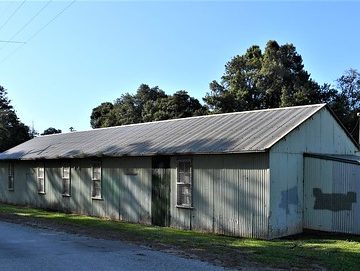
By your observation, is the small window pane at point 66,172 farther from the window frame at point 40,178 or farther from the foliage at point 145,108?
the foliage at point 145,108

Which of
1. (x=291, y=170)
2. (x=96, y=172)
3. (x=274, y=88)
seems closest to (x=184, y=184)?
(x=291, y=170)

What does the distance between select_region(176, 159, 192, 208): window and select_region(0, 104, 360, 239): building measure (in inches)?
1.5

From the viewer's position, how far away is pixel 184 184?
1905cm

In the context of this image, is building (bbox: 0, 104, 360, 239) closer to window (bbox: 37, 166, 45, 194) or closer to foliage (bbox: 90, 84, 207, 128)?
window (bbox: 37, 166, 45, 194)

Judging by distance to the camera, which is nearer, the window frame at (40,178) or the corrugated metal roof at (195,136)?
the corrugated metal roof at (195,136)

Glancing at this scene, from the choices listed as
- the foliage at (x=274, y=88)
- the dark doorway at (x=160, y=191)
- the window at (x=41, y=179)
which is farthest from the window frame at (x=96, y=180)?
the foliage at (x=274, y=88)

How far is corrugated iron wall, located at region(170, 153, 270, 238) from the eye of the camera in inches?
635

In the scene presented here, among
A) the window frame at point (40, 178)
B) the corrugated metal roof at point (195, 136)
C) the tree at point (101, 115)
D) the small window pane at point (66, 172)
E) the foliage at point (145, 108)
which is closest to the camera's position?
the corrugated metal roof at point (195, 136)

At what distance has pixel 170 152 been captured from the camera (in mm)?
19078

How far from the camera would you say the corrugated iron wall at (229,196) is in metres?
16.1

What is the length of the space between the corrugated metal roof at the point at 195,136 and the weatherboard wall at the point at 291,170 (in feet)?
1.27

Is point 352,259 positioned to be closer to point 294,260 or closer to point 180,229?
point 294,260

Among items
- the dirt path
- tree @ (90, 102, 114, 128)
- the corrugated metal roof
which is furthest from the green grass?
tree @ (90, 102, 114, 128)

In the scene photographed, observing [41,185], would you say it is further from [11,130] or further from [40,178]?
[11,130]
